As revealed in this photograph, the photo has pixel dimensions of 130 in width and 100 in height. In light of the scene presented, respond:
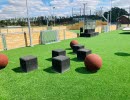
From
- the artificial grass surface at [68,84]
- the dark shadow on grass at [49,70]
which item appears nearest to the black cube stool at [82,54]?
the artificial grass surface at [68,84]

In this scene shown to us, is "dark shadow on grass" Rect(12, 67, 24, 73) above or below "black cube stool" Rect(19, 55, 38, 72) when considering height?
below

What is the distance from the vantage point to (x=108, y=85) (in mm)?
6590

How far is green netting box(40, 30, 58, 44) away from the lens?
1892cm

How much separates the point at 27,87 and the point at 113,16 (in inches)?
4097

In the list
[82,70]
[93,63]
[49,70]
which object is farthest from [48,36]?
[93,63]

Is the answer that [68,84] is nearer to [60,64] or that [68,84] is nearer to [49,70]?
[60,64]

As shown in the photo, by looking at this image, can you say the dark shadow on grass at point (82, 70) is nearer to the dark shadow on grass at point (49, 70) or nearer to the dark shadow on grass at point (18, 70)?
the dark shadow on grass at point (49, 70)

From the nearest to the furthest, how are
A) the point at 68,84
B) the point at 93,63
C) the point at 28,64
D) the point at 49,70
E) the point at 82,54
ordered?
1. the point at 68,84
2. the point at 93,63
3. the point at 28,64
4. the point at 49,70
5. the point at 82,54

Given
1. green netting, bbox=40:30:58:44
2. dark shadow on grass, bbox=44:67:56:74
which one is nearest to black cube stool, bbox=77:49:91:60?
dark shadow on grass, bbox=44:67:56:74

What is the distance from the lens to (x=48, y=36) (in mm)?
19562

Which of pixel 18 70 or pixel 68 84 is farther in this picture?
pixel 18 70

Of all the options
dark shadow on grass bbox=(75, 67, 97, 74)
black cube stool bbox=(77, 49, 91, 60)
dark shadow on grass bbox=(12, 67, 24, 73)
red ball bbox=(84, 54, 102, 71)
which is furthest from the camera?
black cube stool bbox=(77, 49, 91, 60)

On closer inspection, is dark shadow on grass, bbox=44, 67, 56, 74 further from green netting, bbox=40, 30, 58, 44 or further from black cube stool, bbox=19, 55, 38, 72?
green netting, bbox=40, 30, 58, 44

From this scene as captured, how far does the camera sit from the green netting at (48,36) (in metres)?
18.9
